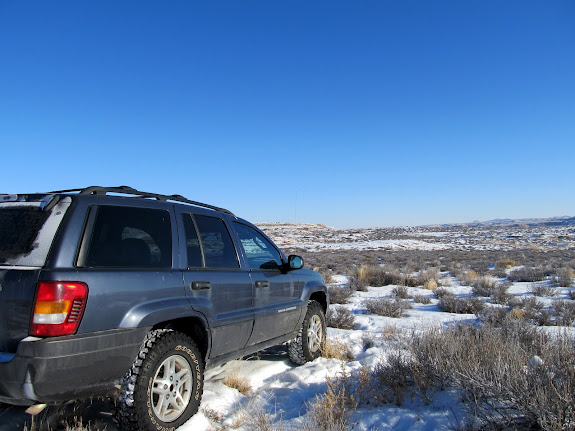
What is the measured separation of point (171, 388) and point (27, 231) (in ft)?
5.10

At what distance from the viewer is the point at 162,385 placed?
307 centimetres

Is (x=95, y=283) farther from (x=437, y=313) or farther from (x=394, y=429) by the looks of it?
(x=437, y=313)

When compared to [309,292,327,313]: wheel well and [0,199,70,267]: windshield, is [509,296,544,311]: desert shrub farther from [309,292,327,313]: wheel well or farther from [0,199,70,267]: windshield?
[0,199,70,267]: windshield

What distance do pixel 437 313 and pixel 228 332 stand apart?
22.6ft

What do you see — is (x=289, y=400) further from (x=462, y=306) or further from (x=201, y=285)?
(x=462, y=306)

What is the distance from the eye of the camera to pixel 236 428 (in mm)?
3287

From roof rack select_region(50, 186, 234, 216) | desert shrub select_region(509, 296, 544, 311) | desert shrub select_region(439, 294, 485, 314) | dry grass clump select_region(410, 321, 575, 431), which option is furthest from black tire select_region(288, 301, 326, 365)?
desert shrub select_region(509, 296, 544, 311)

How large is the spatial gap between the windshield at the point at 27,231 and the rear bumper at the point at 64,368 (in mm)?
536

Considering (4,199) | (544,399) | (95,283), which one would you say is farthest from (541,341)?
(4,199)

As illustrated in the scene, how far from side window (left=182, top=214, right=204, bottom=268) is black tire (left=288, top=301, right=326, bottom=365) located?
2.06m

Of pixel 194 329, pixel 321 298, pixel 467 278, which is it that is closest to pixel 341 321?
pixel 321 298

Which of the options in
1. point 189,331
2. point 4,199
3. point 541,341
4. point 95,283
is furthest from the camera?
point 541,341

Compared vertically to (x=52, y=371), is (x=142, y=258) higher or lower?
higher

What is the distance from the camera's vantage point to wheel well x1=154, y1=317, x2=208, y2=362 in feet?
11.1
